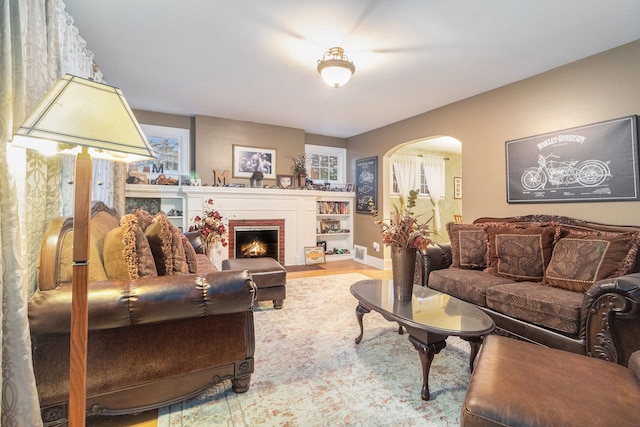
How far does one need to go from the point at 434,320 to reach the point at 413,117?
3.77m

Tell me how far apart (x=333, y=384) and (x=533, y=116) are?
342cm

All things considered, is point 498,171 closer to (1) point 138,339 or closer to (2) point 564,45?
(2) point 564,45

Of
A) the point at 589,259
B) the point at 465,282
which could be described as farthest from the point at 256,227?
the point at 589,259

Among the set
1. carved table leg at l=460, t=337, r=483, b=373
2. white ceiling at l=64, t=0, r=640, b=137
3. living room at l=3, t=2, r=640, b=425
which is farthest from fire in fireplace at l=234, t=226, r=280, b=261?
carved table leg at l=460, t=337, r=483, b=373

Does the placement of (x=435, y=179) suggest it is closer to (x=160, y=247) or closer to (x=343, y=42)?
(x=343, y=42)

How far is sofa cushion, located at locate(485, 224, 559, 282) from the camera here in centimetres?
259

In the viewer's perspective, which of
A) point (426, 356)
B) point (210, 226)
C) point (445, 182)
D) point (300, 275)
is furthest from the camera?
point (445, 182)

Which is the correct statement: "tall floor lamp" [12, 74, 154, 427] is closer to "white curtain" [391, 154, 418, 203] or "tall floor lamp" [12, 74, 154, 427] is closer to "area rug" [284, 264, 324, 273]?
"area rug" [284, 264, 324, 273]

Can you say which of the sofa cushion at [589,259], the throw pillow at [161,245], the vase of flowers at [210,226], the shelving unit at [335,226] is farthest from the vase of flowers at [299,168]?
the sofa cushion at [589,259]

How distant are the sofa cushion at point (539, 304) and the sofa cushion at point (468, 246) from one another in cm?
58

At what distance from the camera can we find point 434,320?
1.76m

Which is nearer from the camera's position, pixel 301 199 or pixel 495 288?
pixel 495 288

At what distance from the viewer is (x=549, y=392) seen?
1.05m

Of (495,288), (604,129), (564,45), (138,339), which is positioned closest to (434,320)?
(495,288)
